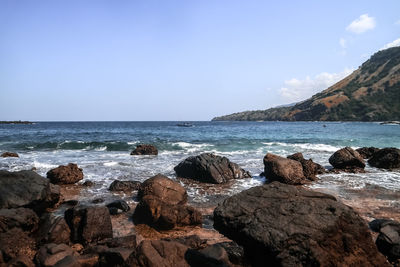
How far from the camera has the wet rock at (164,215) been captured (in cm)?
666

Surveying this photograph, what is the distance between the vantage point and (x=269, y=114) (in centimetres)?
14700

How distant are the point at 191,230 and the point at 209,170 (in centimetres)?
558

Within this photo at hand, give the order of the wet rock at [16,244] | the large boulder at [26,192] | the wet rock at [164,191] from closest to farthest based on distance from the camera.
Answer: the wet rock at [16,244] → the large boulder at [26,192] → the wet rock at [164,191]

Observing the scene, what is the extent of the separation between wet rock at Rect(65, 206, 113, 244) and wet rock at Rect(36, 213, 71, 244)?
0.49 ft

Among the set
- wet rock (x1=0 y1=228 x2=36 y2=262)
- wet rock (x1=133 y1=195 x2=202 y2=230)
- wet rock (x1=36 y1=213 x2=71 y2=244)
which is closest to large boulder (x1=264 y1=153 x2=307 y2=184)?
wet rock (x1=133 y1=195 x2=202 y2=230)

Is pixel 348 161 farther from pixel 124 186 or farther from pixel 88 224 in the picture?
pixel 88 224

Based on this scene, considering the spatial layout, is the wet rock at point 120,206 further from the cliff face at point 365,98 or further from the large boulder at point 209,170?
the cliff face at point 365,98

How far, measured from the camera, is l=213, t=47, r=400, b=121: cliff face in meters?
94.9

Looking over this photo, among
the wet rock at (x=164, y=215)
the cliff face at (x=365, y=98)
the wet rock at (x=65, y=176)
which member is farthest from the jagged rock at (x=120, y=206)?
the cliff face at (x=365, y=98)

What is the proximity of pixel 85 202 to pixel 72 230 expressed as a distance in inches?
114

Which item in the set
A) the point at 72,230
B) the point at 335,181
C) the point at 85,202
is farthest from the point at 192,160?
the point at 72,230

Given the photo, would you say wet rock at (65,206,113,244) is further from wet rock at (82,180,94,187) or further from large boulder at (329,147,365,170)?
large boulder at (329,147,365,170)

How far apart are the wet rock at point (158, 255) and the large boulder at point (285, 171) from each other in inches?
335

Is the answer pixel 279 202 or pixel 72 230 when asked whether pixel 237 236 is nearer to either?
pixel 279 202
